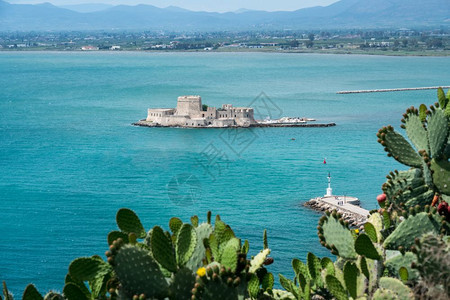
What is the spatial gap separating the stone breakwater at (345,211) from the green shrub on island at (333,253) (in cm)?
1489

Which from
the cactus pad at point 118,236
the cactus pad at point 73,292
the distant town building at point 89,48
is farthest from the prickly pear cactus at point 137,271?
the distant town building at point 89,48

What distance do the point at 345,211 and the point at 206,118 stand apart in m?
20.2

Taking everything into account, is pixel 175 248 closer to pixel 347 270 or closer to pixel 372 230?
pixel 347 270

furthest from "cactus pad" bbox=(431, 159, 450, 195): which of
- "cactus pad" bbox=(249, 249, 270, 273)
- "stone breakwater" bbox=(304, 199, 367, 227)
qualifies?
"stone breakwater" bbox=(304, 199, 367, 227)

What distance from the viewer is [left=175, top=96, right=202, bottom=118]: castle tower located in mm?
40000

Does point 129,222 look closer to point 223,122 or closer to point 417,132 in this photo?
point 417,132

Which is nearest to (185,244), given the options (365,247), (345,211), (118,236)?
(118,236)

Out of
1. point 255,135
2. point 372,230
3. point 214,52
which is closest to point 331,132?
point 255,135

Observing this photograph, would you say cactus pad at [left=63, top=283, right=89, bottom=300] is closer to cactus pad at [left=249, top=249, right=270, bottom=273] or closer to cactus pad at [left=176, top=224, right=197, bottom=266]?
cactus pad at [left=176, top=224, right=197, bottom=266]

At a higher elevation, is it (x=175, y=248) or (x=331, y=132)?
(x=175, y=248)

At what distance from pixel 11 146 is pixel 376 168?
17290 mm

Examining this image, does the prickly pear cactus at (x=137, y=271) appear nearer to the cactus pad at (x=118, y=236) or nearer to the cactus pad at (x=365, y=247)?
the cactus pad at (x=118, y=236)

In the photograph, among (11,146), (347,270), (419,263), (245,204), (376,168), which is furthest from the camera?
(11,146)

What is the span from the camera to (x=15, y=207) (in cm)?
2356
